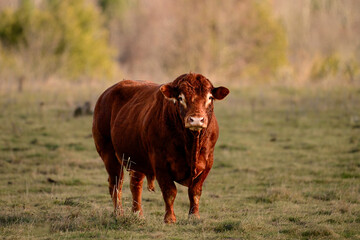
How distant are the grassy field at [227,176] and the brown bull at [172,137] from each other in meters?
0.48

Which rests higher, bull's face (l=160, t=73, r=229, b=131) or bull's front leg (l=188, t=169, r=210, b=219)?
bull's face (l=160, t=73, r=229, b=131)

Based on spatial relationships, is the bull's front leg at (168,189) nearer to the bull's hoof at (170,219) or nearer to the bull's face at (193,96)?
the bull's hoof at (170,219)

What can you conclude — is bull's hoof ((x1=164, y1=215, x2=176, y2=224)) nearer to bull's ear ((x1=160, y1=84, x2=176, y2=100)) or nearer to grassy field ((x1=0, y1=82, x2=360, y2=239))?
grassy field ((x1=0, y1=82, x2=360, y2=239))

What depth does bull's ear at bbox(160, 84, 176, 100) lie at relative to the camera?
7.35 metres

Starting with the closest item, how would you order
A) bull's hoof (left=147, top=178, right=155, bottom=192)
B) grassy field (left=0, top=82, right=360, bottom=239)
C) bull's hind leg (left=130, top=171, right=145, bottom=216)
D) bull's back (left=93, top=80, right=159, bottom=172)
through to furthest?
grassy field (left=0, top=82, right=360, bottom=239)
bull's hoof (left=147, top=178, right=155, bottom=192)
bull's back (left=93, top=80, right=159, bottom=172)
bull's hind leg (left=130, top=171, right=145, bottom=216)

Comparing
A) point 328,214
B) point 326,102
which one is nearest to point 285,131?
point 326,102

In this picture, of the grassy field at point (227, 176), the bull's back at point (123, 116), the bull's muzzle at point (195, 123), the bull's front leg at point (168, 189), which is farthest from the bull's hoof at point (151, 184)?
the bull's muzzle at point (195, 123)

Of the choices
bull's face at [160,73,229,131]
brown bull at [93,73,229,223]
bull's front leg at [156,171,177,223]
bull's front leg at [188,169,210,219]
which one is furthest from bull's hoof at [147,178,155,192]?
bull's face at [160,73,229,131]

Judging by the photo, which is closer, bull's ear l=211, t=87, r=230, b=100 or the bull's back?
bull's ear l=211, t=87, r=230, b=100

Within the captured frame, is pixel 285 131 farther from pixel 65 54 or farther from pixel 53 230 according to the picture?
pixel 65 54

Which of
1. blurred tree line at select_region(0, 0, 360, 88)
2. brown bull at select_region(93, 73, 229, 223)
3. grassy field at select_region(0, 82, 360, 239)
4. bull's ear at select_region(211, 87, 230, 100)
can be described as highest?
blurred tree line at select_region(0, 0, 360, 88)

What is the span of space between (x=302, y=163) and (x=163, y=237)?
7167 mm

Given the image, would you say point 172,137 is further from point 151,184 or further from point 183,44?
point 183,44

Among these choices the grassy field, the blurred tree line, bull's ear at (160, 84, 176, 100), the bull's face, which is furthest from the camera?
the blurred tree line
